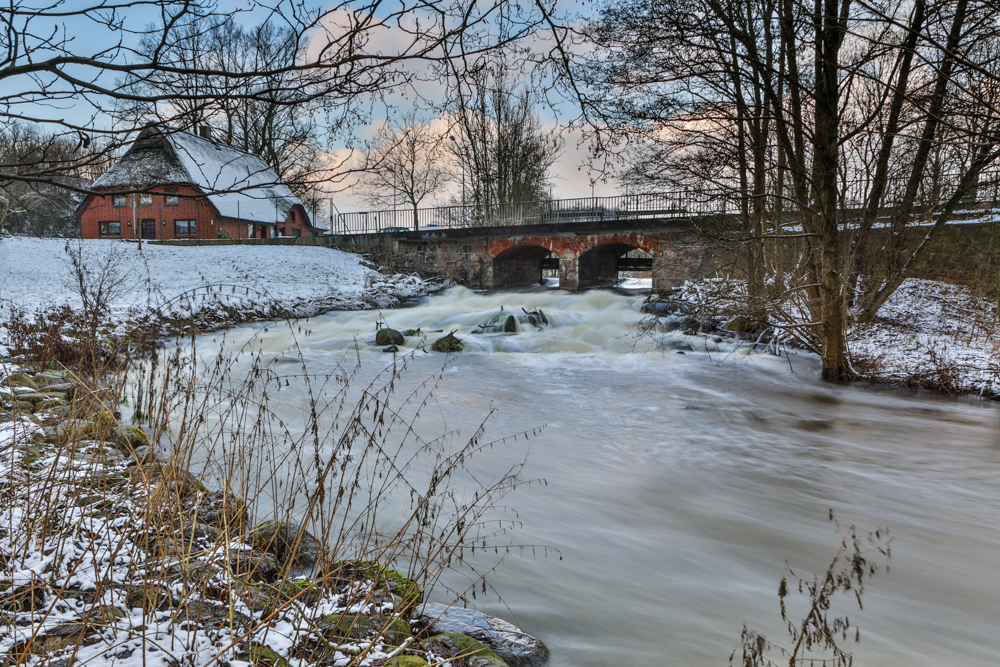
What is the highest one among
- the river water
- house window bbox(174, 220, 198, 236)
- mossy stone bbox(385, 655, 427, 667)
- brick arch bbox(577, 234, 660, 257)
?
house window bbox(174, 220, 198, 236)

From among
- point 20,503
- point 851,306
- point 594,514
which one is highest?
point 851,306

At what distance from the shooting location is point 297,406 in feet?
28.5

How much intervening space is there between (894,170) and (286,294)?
652 inches

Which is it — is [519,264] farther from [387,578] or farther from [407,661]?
[407,661]

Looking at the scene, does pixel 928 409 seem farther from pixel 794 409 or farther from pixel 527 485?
pixel 527 485

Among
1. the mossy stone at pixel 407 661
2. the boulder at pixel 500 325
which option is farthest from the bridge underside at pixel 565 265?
the mossy stone at pixel 407 661

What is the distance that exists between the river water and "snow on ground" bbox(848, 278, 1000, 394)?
45 centimetres

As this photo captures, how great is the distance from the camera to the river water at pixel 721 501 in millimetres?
3514

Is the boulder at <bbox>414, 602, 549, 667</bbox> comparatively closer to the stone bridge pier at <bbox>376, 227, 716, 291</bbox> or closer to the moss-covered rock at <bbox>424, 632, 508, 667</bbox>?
the moss-covered rock at <bbox>424, 632, 508, 667</bbox>

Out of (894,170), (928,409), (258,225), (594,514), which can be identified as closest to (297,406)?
(594,514)

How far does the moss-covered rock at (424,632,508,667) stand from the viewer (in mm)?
2607

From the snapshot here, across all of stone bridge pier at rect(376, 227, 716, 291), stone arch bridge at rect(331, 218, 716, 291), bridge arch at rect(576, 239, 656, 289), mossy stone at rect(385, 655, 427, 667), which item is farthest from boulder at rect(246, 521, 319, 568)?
bridge arch at rect(576, 239, 656, 289)

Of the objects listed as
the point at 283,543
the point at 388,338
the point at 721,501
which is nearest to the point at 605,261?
the point at 388,338

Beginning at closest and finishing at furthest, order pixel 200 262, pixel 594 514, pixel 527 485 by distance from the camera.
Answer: pixel 594 514 → pixel 527 485 → pixel 200 262
